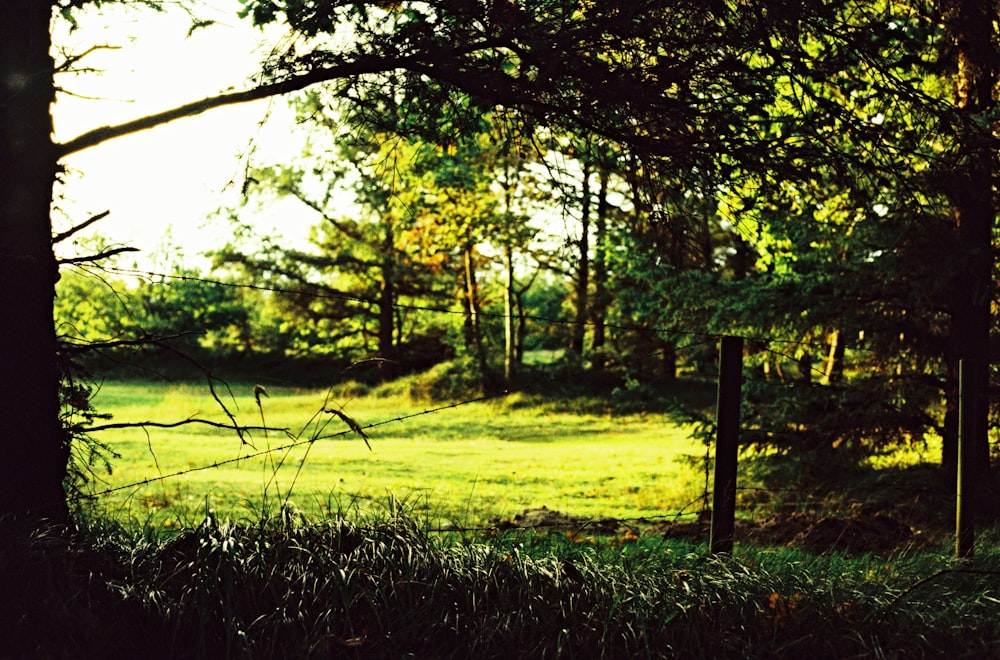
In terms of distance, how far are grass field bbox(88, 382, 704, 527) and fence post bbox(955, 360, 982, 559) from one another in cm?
203

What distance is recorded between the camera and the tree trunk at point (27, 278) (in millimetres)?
4086

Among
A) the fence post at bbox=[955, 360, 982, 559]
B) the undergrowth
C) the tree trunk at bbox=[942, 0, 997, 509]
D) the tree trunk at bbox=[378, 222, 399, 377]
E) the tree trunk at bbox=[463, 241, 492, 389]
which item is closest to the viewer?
the undergrowth

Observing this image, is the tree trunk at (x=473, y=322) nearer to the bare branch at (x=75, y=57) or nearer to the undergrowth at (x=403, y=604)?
the bare branch at (x=75, y=57)

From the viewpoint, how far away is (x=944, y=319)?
29.0ft

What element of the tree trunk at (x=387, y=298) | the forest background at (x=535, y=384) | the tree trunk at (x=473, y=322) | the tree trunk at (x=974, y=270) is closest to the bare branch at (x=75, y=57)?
the forest background at (x=535, y=384)

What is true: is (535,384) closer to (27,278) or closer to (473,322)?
(27,278)

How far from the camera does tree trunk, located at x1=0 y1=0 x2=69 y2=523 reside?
4.09 metres

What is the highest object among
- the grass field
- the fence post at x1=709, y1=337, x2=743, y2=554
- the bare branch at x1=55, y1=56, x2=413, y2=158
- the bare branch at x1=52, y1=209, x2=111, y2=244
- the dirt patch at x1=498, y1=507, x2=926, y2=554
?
the bare branch at x1=55, y1=56, x2=413, y2=158

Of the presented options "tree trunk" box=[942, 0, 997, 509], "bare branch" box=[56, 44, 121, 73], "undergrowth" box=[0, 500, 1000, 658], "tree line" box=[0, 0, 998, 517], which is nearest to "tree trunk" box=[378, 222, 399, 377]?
"tree line" box=[0, 0, 998, 517]

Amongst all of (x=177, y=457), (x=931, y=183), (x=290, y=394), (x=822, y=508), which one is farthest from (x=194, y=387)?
(x=931, y=183)

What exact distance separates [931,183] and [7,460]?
22.8 ft

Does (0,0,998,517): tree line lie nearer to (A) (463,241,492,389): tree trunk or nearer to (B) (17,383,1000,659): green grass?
(B) (17,383,1000,659): green grass

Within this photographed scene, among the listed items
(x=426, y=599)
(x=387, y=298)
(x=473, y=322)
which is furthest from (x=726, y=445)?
(x=387, y=298)

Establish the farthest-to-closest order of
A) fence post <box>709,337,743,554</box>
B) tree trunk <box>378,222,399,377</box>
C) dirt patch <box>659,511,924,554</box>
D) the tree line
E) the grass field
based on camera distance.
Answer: tree trunk <box>378,222,399,377</box>, the grass field, dirt patch <box>659,511,924,554</box>, fence post <box>709,337,743,554</box>, the tree line
